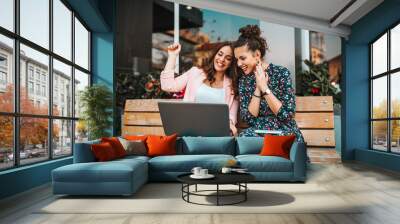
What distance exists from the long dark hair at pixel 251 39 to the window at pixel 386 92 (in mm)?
2564

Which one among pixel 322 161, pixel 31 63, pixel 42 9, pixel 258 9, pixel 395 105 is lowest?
pixel 322 161

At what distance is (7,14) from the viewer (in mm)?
4910

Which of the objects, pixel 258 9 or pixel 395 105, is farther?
pixel 258 9

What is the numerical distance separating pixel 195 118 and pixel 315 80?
3.02 meters

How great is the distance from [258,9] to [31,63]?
5042mm

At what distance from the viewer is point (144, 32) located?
30.9 ft

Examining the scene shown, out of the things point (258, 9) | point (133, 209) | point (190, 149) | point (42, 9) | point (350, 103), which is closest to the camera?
point (133, 209)

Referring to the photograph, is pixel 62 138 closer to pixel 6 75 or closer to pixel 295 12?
pixel 6 75

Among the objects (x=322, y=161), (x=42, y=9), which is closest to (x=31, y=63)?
(x=42, y=9)

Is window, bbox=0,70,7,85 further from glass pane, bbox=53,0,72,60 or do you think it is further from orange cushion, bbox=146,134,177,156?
orange cushion, bbox=146,134,177,156

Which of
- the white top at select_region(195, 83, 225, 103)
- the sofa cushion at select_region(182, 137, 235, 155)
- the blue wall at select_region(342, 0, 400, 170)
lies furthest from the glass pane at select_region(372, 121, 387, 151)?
the sofa cushion at select_region(182, 137, 235, 155)

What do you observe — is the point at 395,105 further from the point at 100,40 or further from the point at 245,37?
the point at 100,40

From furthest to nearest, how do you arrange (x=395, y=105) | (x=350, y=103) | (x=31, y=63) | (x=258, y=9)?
(x=350, y=103) < (x=258, y=9) < (x=395, y=105) < (x=31, y=63)

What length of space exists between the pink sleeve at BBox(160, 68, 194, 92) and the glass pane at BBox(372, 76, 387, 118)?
4.26 metres
